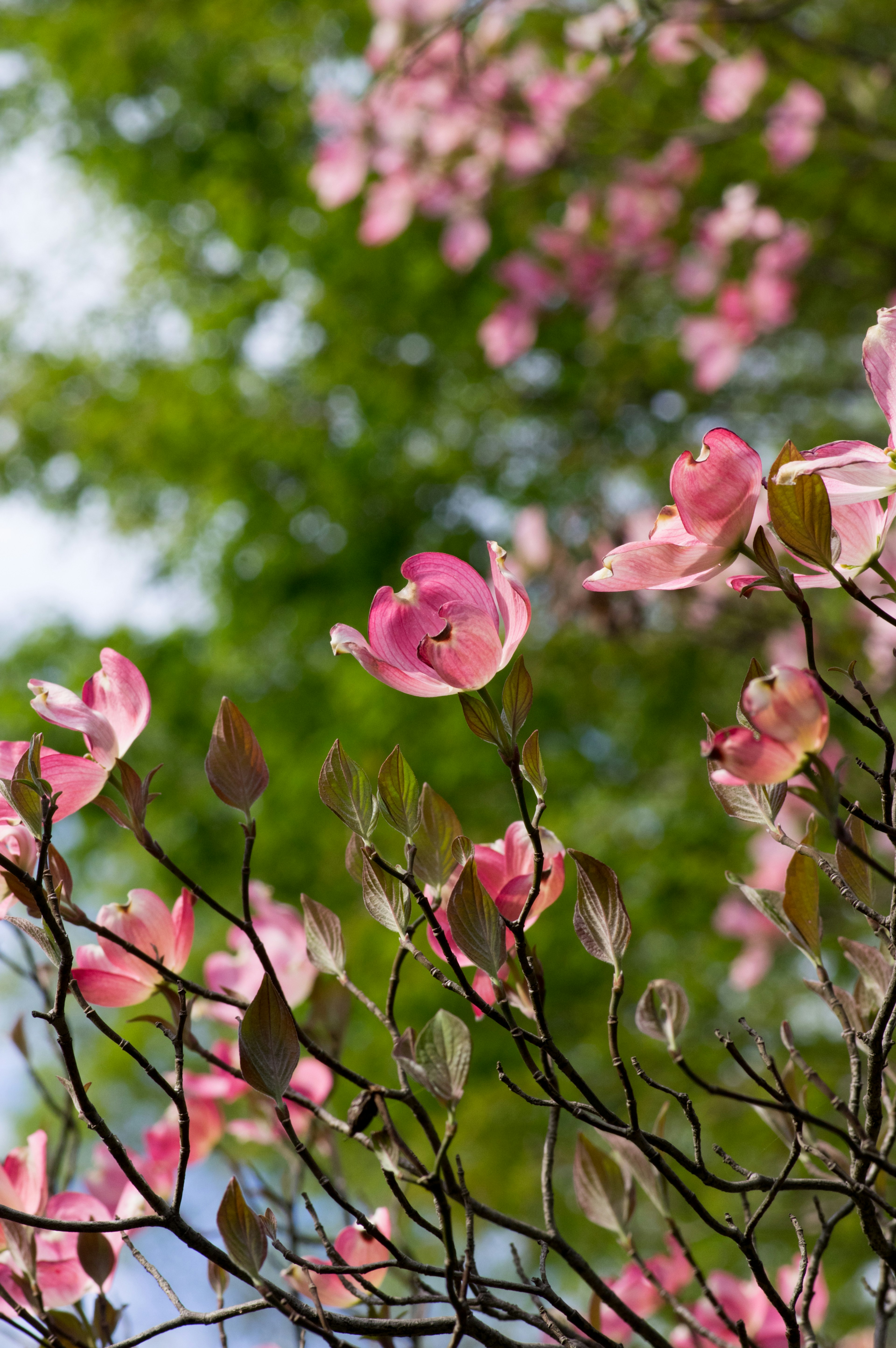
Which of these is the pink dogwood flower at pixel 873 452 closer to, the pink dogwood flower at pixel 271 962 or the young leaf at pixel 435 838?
the young leaf at pixel 435 838

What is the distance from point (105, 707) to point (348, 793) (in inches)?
4.1

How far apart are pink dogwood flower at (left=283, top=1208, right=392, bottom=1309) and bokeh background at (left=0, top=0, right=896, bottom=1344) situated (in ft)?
3.74

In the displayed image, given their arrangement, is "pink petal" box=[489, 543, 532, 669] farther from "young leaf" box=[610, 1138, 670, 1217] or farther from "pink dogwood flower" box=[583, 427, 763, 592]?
"young leaf" box=[610, 1138, 670, 1217]

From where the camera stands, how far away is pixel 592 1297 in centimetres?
46

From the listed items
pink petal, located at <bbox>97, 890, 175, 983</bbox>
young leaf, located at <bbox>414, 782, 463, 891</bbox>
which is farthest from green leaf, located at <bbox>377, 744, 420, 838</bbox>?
pink petal, located at <bbox>97, 890, 175, 983</bbox>

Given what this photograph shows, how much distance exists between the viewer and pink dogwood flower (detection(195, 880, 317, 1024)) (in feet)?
1.80

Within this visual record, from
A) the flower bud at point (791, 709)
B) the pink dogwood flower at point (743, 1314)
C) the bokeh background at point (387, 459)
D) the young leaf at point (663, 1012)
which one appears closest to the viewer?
the flower bud at point (791, 709)

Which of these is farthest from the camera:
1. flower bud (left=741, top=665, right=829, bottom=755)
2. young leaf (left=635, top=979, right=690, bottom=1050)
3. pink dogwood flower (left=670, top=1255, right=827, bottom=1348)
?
pink dogwood flower (left=670, top=1255, right=827, bottom=1348)

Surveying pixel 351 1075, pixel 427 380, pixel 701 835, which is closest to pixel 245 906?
pixel 351 1075

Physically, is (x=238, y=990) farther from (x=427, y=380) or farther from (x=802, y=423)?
(x=802, y=423)

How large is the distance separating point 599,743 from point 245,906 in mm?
2095

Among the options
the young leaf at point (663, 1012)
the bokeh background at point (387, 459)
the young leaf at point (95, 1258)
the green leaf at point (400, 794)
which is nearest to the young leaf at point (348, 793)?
the green leaf at point (400, 794)

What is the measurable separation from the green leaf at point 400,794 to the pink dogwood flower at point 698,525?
91mm

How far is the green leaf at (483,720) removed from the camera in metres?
0.35
